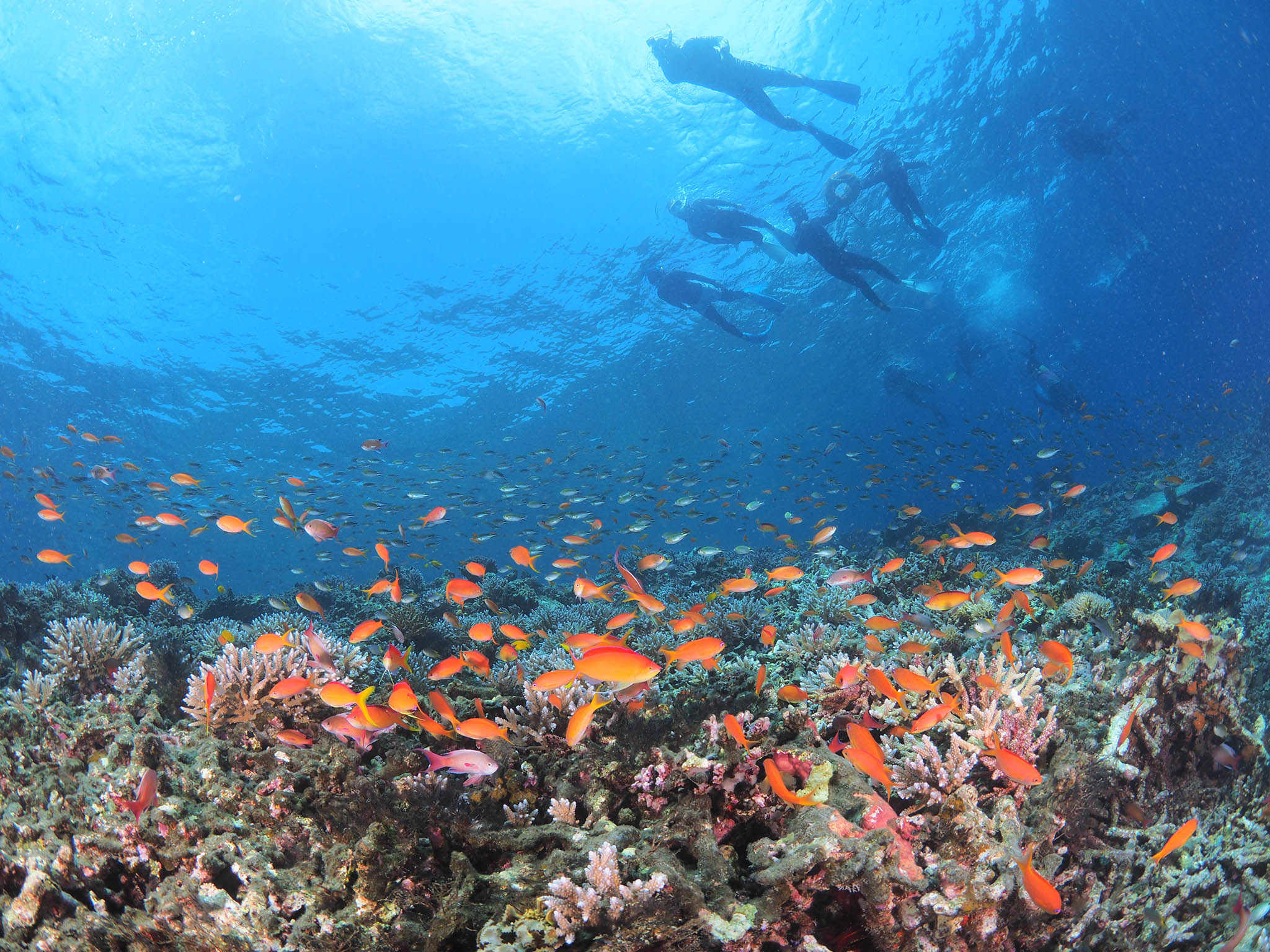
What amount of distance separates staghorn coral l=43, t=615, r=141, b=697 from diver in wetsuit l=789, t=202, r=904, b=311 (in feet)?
71.0

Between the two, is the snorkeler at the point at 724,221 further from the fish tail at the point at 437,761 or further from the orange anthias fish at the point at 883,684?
the fish tail at the point at 437,761

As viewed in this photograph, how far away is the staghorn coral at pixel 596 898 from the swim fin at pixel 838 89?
80.4ft

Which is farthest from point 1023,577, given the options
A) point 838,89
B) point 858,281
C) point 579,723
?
point 838,89

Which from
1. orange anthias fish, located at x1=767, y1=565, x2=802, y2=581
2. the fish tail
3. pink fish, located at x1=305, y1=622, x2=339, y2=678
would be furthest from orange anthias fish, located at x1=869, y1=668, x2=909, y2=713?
pink fish, located at x1=305, y1=622, x2=339, y2=678

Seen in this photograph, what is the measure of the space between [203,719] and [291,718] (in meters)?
0.67

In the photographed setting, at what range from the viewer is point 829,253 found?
2019 cm

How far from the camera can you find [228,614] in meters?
12.7

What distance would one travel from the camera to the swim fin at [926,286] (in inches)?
1246

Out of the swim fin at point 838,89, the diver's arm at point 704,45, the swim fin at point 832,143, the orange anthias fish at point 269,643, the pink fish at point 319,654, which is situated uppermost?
the swim fin at point 838,89

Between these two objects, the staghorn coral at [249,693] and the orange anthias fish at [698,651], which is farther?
the staghorn coral at [249,693]

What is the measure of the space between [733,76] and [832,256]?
726cm

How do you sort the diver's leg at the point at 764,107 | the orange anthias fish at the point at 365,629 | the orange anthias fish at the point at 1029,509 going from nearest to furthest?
1. the orange anthias fish at the point at 365,629
2. the orange anthias fish at the point at 1029,509
3. the diver's leg at the point at 764,107

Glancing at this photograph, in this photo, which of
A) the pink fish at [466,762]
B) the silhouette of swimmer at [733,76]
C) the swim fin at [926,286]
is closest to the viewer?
the pink fish at [466,762]

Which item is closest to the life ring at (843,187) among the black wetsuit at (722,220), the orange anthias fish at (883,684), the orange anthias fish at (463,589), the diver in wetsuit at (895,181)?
the diver in wetsuit at (895,181)
